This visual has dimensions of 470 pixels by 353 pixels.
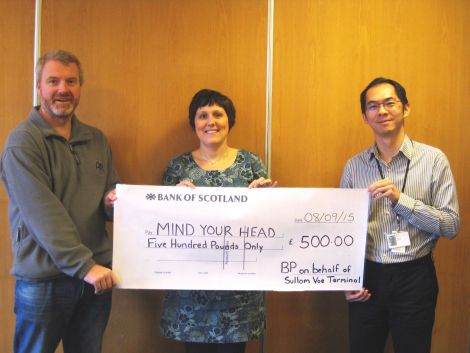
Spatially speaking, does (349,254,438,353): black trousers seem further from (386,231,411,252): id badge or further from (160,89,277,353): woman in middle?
(160,89,277,353): woman in middle

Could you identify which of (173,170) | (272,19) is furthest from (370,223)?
(272,19)

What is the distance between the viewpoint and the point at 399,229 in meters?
1.70

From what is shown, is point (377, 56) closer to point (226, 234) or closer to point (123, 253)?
point (226, 234)

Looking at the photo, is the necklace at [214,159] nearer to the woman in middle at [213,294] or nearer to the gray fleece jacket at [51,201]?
the woman in middle at [213,294]

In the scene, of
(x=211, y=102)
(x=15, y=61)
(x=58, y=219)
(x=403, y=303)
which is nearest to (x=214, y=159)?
(x=211, y=102)

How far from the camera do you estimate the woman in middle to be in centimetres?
176

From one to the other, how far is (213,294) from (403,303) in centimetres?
80

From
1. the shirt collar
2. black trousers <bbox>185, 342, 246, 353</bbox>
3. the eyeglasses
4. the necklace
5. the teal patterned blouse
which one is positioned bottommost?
black trousers <bbox>185, 342, 246, 353</bbox>

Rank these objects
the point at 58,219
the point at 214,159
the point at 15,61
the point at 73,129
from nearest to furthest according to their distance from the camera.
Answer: the point at 58,219, the point at 73,129, the point at 214,159, the point at 15,61

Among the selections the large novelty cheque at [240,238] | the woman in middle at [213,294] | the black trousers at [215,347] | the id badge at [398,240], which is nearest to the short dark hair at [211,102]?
the woman in middle at [213,294]

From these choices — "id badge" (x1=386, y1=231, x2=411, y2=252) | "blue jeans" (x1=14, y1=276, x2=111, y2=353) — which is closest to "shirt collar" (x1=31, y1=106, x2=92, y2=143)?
"blue jeans" (x1=14, y1=276, x2=111, y2=353)

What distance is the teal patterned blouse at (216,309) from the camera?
1757 millimetres

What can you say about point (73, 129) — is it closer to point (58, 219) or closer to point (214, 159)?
point (58, 219)

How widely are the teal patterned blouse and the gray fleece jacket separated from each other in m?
0.39
